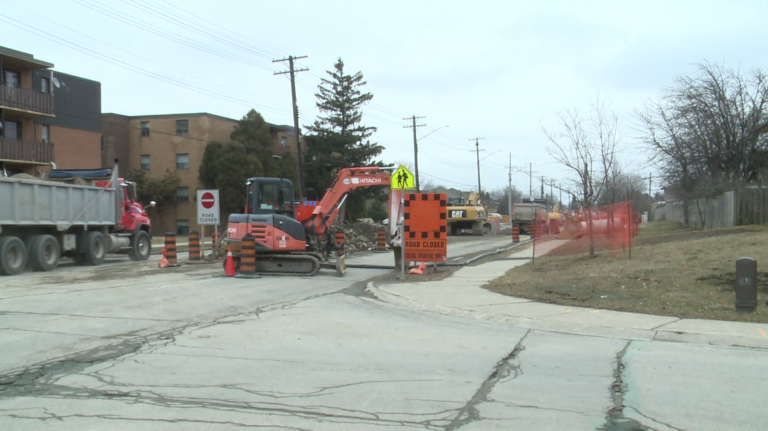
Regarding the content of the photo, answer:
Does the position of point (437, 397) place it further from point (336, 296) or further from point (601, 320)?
point (336, 296)

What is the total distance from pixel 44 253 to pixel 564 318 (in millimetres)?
15630

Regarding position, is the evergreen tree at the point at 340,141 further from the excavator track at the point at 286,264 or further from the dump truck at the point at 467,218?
the excavator track at the point at 286,264

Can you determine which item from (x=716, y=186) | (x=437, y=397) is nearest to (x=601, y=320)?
(x=437, y=397)

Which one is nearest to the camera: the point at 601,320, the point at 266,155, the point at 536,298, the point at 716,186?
the point at 601,320

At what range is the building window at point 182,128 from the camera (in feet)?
158

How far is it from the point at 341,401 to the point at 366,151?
48880mm

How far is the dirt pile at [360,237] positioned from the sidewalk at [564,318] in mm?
17198

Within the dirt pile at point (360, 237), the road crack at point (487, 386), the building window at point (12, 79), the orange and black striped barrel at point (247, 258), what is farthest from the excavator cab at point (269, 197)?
the building window at point (12, 79)

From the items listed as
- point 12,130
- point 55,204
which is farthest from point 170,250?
point 12,130

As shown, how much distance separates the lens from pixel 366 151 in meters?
53.9

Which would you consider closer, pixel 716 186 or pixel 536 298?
pixel 536 298

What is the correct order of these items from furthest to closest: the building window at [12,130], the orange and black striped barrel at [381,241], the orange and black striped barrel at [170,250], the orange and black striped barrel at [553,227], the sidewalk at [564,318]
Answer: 1. the orange and black striped barrel at [553,227]
2. the building window at [12,130]
3. the orange and black striped barrel at [381,241]
4. the orange and black striped barrel at [170,250]
5. the sidewalk at [564,318]

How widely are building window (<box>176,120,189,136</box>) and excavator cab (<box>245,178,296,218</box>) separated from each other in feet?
106

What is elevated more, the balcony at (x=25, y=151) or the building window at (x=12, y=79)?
the building window at (x=12, y=79)
